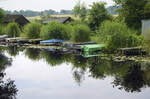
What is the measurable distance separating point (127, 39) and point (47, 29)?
22.7 m

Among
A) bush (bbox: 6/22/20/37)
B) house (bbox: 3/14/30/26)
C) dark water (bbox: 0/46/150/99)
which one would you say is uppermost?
house (bbox: 3/14/30/26)

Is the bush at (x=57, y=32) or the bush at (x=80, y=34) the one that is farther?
the bush at (x=57, y=32)

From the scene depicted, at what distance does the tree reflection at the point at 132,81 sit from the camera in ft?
68.0

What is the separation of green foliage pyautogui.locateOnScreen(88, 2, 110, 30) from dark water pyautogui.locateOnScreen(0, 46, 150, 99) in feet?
104

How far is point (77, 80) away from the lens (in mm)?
23453

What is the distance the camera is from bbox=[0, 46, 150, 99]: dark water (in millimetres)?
19062

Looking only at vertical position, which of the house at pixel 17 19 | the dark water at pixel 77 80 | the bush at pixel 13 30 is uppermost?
the house at pixel 17 19

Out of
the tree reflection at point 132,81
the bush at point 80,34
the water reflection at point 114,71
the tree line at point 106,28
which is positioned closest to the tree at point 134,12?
the tree line at point 106,28

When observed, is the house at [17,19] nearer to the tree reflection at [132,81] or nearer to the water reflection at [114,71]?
the water reflection at [114,71]

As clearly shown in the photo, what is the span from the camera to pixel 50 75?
1025 inches

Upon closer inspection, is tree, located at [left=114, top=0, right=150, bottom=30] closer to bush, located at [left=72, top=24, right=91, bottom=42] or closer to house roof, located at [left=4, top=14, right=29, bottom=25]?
bush, located at [left=72, top=24, right=91, bottom=42]

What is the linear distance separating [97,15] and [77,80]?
43.0m

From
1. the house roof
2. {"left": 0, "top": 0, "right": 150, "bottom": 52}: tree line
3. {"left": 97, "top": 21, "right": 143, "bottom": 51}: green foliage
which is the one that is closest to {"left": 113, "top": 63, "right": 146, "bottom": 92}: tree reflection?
{"left": 0, "top": 0, "right": 150, "bottom": 52}: tree line

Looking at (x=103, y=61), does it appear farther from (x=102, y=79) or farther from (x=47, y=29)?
(x=47, y=29)
